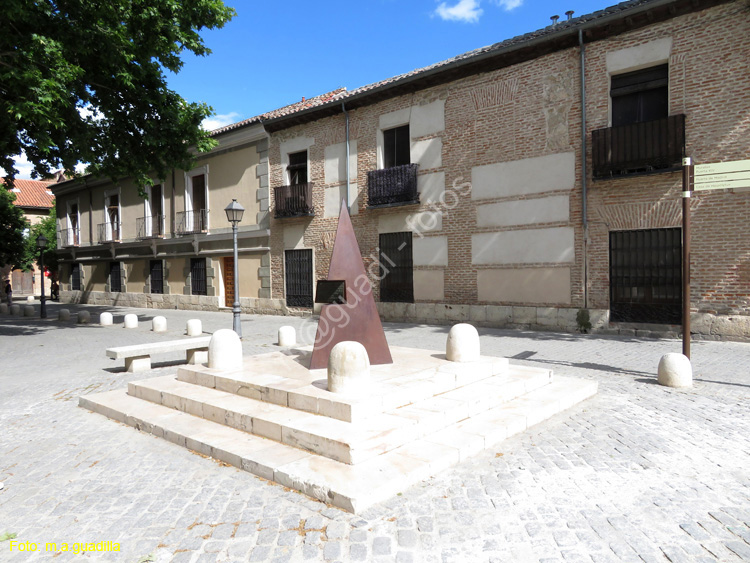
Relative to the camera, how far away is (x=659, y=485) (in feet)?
11.5

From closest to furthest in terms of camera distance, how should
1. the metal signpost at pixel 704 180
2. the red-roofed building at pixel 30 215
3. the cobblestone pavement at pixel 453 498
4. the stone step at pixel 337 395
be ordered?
the cobblestone pavement at pixel 453 498 → the stone step at pixel 337 395 → the metal signpost at pixel 704 180 → the red-roofed building at pixel 30 215

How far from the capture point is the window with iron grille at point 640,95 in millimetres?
10328

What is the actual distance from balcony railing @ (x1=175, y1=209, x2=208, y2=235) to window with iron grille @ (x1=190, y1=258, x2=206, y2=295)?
124 cm

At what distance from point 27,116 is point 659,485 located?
11911 mm

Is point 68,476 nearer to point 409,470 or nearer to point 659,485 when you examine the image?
point 409,470

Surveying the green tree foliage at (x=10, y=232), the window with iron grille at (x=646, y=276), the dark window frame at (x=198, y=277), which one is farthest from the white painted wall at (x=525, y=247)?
the green tree foliage at (x=10, y=232)

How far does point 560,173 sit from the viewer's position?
1145 cm

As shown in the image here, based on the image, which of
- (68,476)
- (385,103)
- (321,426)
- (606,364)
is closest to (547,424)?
(321,426)

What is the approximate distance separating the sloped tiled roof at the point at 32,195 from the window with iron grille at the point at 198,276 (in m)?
28.5

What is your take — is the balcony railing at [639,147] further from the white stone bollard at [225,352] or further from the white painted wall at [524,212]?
the white stone bollard at [225,352]

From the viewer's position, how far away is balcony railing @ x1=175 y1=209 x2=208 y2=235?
19.8m

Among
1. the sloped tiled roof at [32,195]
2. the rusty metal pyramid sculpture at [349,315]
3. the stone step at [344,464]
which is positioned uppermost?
the sloped tiled roof at [32,195]

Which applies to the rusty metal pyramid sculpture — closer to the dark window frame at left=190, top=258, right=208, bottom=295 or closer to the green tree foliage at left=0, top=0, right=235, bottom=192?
the green tree foliage at left=0, top=0, right=235, bottom=192

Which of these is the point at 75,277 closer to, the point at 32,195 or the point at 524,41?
the point at 32,195
